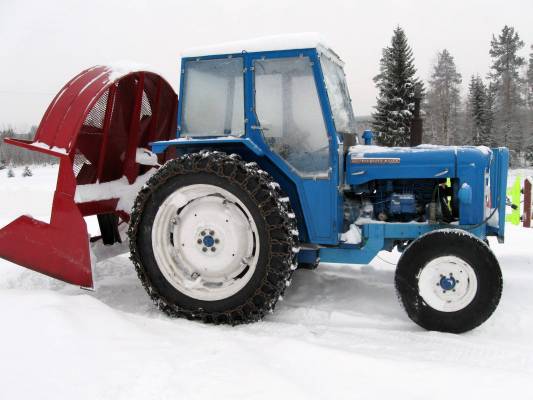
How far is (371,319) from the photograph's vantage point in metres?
3.82

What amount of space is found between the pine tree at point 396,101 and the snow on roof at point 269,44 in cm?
2219

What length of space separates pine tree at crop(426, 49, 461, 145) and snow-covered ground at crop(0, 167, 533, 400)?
41720 millimetres

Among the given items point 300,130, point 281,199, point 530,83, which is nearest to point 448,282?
point 281,199

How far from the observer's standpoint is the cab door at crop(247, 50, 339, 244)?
3.87 m

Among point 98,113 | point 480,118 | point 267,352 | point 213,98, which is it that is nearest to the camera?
point 267,352

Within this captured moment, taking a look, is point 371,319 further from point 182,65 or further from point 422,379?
point 182,65

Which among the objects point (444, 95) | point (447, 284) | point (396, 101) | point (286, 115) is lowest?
point (447, 284)

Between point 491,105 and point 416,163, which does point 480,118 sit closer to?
point 491,105

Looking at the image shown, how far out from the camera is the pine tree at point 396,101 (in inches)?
995

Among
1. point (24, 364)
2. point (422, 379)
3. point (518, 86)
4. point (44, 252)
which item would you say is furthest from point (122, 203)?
point (518, 86)

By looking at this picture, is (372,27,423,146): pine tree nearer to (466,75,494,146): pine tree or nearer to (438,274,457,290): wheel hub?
(466,75,494,146): pine tree

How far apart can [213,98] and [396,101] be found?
2306cm

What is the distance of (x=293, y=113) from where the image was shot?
12.9 feet

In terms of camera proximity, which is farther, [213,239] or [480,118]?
[480,118]
